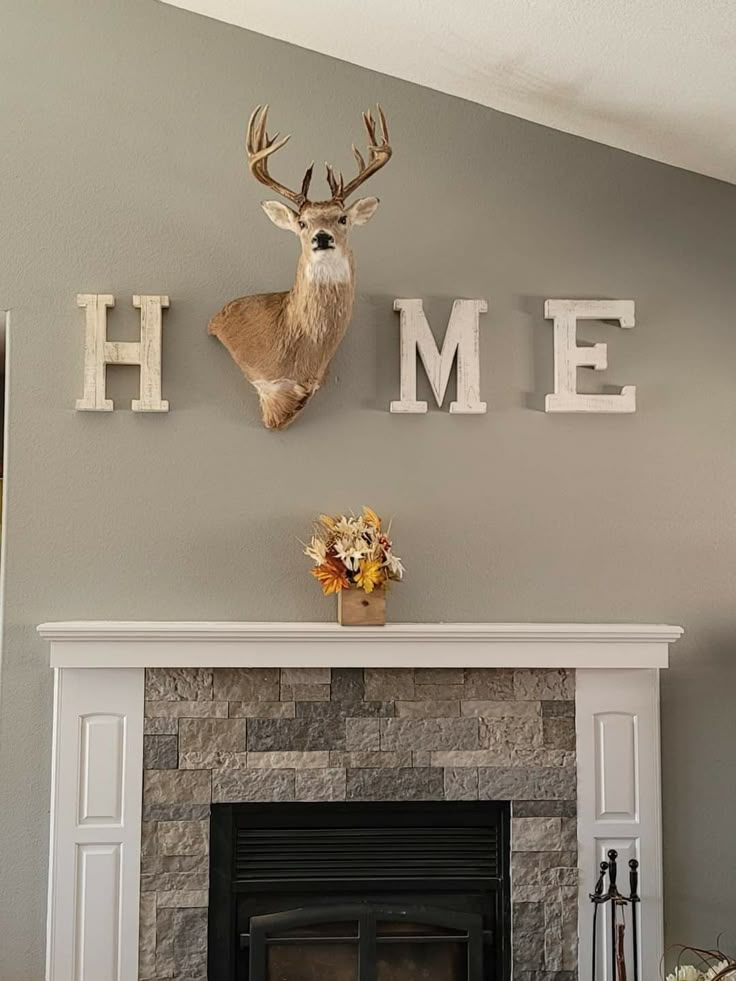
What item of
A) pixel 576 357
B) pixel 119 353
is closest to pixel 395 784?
pixel 576 357

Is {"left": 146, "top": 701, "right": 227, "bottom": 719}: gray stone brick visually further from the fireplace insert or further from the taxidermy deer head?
the taxidermy deer head

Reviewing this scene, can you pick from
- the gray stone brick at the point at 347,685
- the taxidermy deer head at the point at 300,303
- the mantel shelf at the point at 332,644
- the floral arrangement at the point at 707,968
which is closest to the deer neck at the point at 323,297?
the taxidermy deer head at the point at 300,303

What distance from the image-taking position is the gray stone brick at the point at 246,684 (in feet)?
9.67

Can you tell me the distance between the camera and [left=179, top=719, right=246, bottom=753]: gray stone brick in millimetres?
2938

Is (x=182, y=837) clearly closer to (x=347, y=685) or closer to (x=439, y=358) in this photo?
(x=347, y=685)

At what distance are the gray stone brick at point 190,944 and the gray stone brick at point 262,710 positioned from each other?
1.73 ft

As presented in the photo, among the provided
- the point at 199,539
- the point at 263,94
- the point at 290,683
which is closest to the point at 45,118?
the point at 263,94

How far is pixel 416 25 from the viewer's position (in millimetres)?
2895

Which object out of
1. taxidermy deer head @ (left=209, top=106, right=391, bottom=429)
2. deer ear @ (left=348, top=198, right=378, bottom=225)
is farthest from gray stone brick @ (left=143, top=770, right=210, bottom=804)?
deer ear @ (left=348, top=198, right=378, bottom=225)

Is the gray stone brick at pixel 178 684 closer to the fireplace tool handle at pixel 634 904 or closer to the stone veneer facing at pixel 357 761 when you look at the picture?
the stone veneer facing at pixel 357 761

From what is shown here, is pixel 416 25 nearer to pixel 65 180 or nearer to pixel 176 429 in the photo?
pixel 65 180

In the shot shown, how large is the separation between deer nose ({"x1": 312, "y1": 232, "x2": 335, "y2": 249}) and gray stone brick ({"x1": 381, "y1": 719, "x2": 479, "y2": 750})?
1.28 meters

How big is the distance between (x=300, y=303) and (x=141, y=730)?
1.23 m

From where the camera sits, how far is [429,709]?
9.84ft
